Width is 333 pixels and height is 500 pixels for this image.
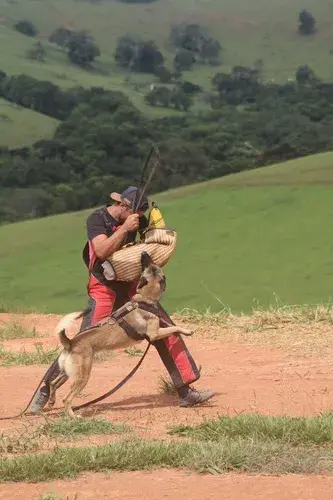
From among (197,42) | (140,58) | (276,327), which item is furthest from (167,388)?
(197,42)

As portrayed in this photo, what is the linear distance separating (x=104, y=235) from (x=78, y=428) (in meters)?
1.39

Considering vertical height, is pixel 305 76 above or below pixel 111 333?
below

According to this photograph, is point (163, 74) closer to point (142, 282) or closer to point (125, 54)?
point (125, 54)

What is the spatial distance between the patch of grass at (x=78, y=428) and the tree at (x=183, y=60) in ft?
339

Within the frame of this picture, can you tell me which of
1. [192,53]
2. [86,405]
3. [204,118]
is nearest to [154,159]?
[86,405]

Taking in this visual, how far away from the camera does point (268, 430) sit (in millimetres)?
5820

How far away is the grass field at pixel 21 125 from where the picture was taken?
223ft

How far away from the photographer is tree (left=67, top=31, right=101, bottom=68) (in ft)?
348

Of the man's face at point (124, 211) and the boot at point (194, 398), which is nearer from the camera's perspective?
the man's face at point (124, 211)

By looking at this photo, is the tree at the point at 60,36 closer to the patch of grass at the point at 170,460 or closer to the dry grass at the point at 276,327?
the dry grass at the point at 276,327

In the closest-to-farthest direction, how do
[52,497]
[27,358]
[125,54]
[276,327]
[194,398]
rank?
[52,497], [194,398], [27,358], [276,327], [125,54]

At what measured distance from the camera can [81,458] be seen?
17.1ft

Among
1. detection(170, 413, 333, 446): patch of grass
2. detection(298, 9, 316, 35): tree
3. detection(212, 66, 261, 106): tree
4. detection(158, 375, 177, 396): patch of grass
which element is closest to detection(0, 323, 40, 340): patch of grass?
detection(158, 375, 177, 396): patch of grass

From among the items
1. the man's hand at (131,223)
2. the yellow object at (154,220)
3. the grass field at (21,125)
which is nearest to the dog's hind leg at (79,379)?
the man's hand at (131,223)
